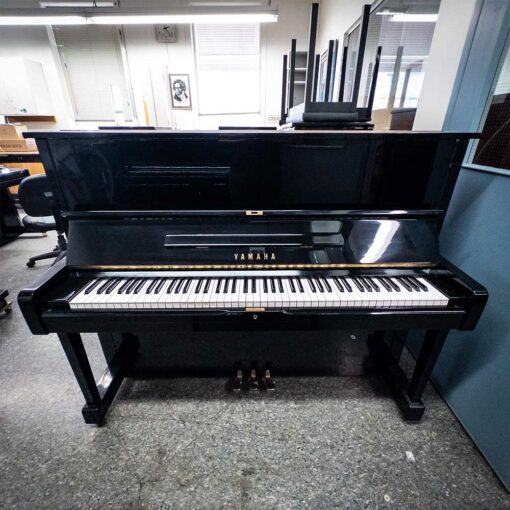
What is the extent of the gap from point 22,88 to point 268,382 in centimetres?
706

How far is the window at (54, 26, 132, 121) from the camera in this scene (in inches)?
203

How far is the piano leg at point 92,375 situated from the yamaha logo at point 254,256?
72cm

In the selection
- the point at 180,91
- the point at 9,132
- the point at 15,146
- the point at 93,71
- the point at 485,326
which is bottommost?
the point at 485,326

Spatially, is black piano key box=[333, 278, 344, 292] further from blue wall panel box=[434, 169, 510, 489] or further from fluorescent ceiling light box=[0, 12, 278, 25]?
fluorescent ceiling light box=[0, 12, 278, 25]

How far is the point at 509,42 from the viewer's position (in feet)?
3.35

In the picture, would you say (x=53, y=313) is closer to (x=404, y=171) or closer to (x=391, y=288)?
(x=391, y=288)

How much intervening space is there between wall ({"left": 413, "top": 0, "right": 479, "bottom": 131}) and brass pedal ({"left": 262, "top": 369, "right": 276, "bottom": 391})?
1529 millimetres

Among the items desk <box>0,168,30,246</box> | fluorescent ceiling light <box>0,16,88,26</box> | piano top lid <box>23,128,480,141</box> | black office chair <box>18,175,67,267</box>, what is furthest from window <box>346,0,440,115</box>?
fluorescent ceiling light <box>0,16,88,26</box>

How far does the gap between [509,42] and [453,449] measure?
5.39 feet

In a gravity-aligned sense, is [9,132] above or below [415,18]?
below

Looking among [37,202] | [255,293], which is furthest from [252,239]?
[37,202]

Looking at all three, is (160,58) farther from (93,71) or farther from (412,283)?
(412,283)

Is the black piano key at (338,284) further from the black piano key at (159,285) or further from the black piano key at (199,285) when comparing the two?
the black piano key at (159,285)

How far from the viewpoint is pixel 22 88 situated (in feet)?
17.1
